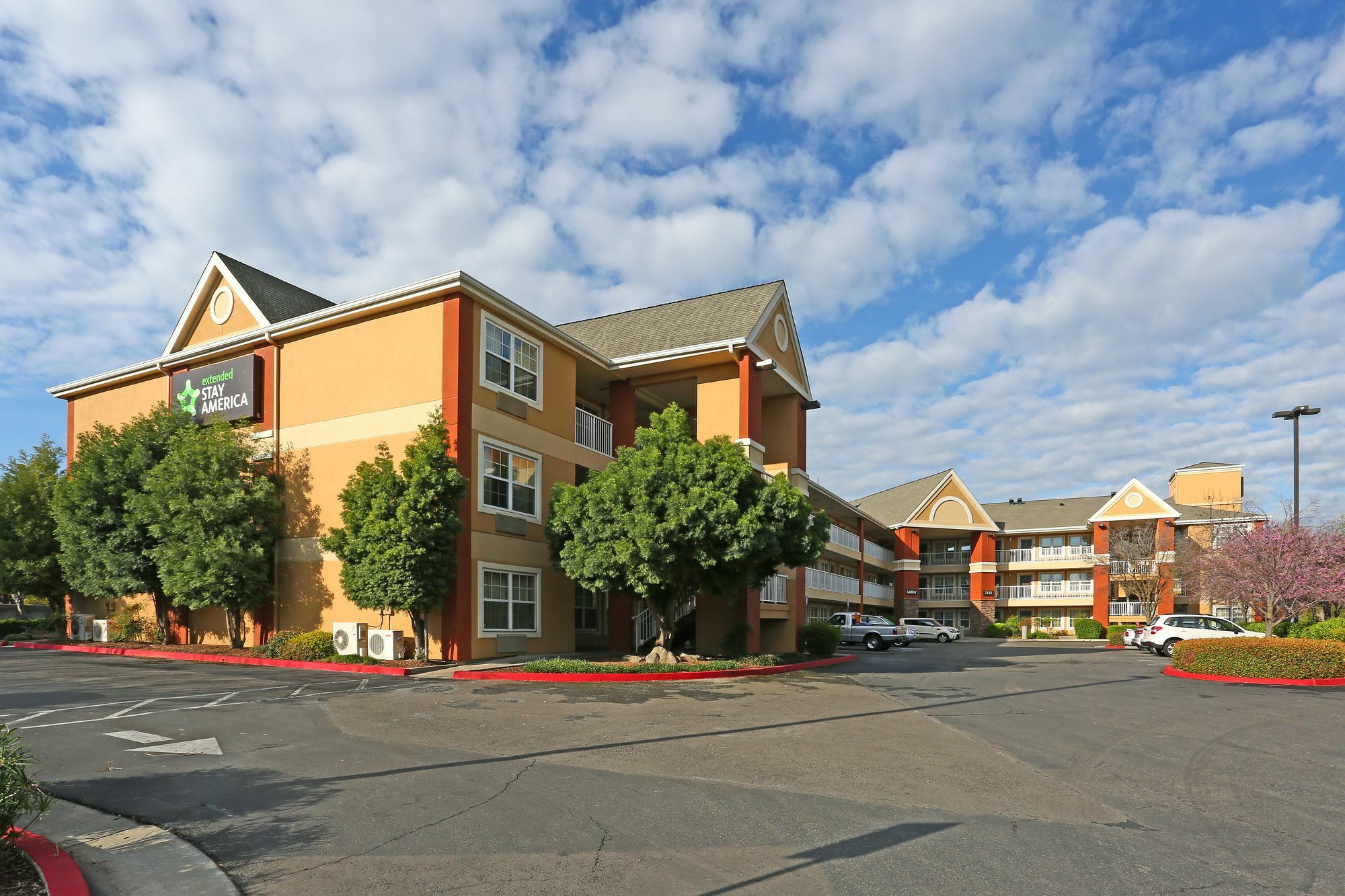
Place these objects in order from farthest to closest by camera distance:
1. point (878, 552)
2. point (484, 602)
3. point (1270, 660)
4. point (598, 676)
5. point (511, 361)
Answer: point (878, 552), point (511, 361), point (1270, 660), point (484, 602), point (598, 676)

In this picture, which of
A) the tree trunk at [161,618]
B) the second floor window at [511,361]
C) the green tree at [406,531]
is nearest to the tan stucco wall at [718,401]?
the second floor window at [511,361]

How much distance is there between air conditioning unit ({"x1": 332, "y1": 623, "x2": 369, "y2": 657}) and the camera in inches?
805

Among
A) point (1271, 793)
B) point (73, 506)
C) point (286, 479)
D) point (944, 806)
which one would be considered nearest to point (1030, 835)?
point (944, 806)

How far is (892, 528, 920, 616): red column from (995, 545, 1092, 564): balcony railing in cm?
592

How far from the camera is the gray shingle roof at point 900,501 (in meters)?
59.8

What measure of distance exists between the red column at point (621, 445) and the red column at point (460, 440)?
242 inches

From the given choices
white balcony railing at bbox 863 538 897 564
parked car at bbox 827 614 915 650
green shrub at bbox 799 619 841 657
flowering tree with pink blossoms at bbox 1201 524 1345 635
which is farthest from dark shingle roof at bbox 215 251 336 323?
white balcony railing at bbox 863 538 897 564

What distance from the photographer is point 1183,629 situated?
113ft

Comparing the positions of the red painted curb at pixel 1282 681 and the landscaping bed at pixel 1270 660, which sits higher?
the landscaping bed at pixel 1270 660

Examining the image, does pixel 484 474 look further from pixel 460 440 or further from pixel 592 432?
pixel 592 432

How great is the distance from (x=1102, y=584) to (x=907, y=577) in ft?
39.5

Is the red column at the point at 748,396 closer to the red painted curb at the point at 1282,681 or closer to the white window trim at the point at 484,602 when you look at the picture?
the white window trim at the point at 484,602

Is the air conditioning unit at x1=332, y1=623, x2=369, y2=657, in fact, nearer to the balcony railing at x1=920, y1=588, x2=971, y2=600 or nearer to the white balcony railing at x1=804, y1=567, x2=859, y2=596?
the white balcony railing at x1=804, y1=567, x2=859, y2=596

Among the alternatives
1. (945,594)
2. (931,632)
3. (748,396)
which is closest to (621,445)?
(748,396)
